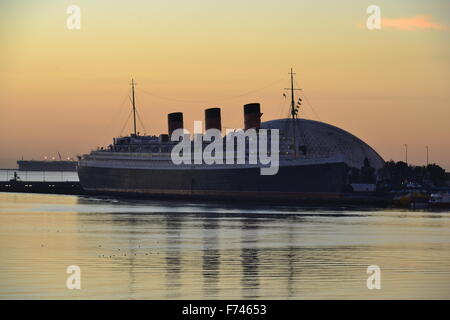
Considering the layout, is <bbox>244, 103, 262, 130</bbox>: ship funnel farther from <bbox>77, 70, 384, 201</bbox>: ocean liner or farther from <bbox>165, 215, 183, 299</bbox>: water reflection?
<bbox>165, 215, 183, 299</bbox>: water reflection

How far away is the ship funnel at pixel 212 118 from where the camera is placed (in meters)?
146

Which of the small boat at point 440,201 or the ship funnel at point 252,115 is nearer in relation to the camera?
the small boat at point 440,201

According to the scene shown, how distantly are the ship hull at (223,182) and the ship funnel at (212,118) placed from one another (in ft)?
23.0

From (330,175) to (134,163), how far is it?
39638mm

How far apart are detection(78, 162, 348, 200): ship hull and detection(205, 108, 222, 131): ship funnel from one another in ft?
23.0

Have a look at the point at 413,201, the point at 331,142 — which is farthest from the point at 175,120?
the point at 413,201

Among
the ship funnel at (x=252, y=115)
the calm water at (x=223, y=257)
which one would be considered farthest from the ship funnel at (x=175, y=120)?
the calm water at (x=223, y=257)

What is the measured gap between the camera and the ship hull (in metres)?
125

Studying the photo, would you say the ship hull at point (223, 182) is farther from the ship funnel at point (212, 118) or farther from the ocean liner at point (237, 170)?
the ship funnel at point (212, 118)

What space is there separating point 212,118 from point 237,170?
13413 millimetres

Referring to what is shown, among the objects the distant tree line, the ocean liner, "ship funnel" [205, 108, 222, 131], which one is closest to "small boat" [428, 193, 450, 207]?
the ocean liner

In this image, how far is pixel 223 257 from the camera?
45.8 metres
